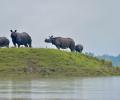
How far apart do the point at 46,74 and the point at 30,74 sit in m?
2.61

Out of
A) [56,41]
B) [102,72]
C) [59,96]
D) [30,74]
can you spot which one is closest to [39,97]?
[59,96]

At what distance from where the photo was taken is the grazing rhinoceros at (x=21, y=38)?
11419 centimetres

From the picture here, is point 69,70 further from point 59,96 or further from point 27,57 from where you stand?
point 59,96

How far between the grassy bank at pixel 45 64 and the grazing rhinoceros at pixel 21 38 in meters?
4.57

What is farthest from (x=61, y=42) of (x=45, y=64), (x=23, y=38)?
(x=45, y=64)

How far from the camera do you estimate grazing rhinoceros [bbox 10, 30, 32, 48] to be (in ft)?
375

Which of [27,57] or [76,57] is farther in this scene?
[76,57]

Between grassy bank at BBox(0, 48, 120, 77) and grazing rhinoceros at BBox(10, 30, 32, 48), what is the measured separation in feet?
15.0

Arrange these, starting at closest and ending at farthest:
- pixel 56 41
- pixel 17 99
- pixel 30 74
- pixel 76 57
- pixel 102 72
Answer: pixel 17 99 < pixel 30 74 < pixel 102 72 < pixel 76 57 < pixel 56 41

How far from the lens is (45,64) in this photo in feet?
339

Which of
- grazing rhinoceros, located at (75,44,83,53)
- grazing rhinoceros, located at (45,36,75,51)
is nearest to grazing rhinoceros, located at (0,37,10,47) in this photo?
grazing rhinoceros, located at (45,36,75,51)

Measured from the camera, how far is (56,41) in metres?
124

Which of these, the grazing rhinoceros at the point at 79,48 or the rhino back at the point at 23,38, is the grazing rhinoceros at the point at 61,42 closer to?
the rhino back at the point at 23,38

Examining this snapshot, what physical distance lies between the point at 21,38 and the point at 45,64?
13.9 m
